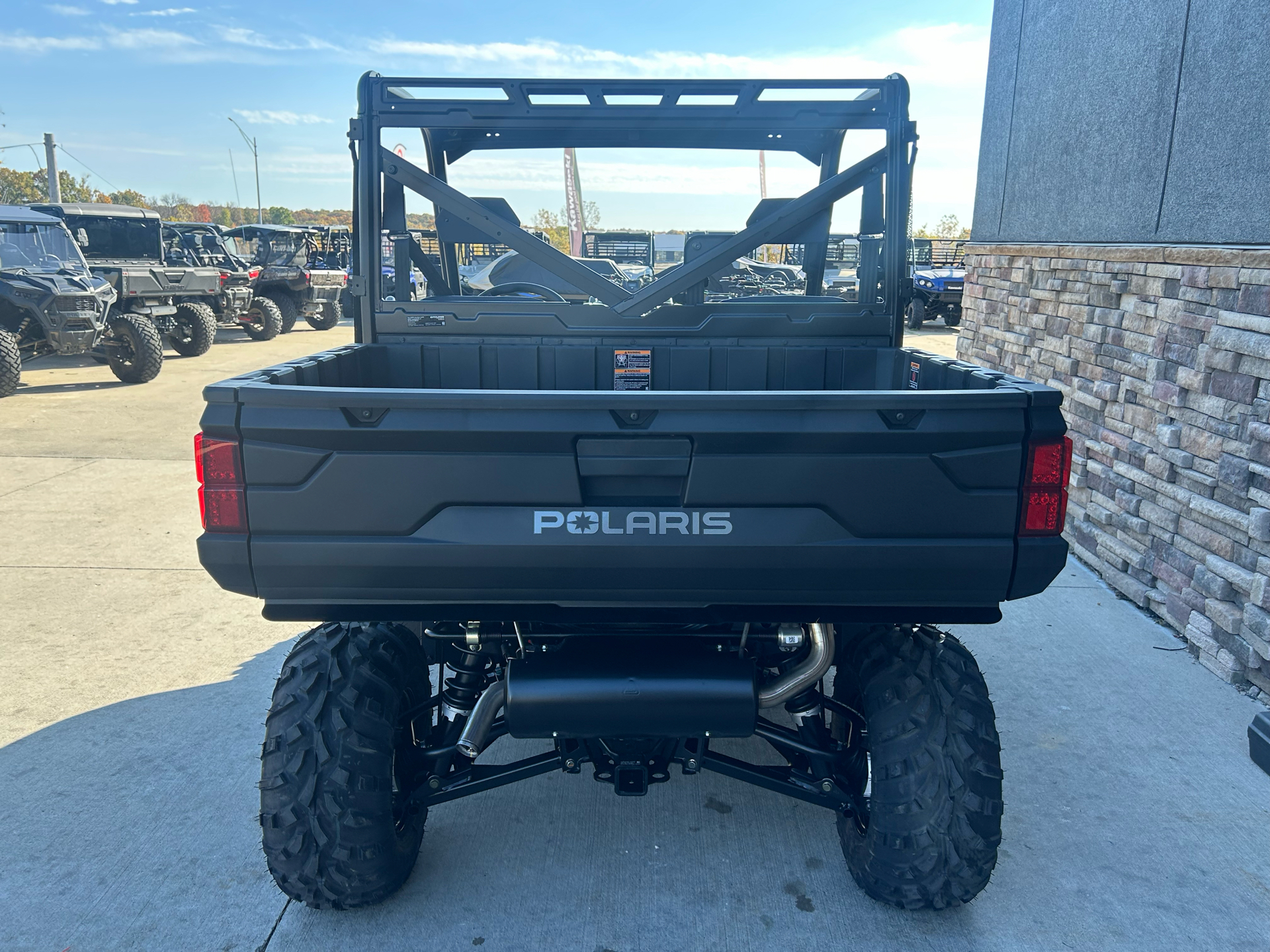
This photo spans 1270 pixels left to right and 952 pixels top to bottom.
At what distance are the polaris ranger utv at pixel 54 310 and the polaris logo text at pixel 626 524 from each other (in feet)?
35.6

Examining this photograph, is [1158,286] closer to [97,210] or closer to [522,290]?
[522,290]

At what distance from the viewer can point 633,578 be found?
226cm

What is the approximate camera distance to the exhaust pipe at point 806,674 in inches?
101

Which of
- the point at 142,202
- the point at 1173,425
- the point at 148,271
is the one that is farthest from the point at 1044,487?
the point at 142,202

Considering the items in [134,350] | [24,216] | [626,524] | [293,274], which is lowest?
[134,350]

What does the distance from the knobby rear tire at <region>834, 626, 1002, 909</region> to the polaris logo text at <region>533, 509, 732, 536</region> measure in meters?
0.77

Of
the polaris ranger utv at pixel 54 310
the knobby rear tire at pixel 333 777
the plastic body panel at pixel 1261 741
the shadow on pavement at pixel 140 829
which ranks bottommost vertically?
the shadow on pavement at pixel 140 829

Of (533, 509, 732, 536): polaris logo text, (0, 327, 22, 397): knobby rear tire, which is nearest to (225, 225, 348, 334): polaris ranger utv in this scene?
(0, 327, 22, 397): knobby rear tire

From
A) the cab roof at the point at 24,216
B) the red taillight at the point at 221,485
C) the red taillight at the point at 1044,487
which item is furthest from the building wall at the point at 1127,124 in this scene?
the cab roof at the point at 24,216

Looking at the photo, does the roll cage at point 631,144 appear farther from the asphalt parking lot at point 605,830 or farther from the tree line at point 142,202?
the tree line at point 142,202

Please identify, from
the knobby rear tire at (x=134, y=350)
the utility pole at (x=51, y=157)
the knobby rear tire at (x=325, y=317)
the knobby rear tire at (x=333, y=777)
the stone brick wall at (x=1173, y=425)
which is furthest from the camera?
the utility pole at (x=51, y=157)

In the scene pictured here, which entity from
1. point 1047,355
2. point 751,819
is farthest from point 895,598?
point 1047,355

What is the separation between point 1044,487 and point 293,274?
58.1 ft

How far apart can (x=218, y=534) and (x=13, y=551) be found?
446 centimetres
